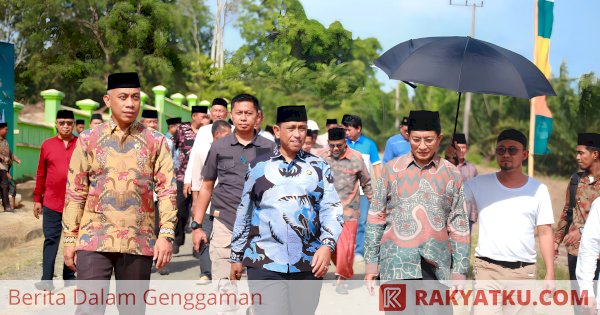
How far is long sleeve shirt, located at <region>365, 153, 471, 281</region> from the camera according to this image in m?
5.60

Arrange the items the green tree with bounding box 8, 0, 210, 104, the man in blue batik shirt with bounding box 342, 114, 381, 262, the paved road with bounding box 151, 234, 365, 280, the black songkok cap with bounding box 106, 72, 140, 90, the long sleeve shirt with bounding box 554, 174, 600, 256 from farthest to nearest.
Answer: the green tree with bounding box 8, 0, 210, 104
the man in blue batik shirt with bounding box 342, 114, 381, 262
the paved road with bounding box 151, 234, 365, 280
the long sleeve shirt with bounding box 554, 174, 600, 256
the black songkok cap with bounding box 106, 72, 140, 90

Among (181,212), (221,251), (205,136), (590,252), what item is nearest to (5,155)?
(181,212)

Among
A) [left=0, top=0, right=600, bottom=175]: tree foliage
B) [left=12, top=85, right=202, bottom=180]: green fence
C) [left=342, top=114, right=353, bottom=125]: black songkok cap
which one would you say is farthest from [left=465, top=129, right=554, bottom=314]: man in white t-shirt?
[left=12, top=85, right=202, bottom=180]: green fence

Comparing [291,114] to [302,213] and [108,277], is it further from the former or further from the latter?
[108,277]

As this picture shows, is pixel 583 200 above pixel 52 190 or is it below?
above

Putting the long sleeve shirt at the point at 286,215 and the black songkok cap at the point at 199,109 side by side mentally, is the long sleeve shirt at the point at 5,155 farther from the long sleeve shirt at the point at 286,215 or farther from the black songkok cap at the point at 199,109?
the long sleeve shirt at the point at 286,215

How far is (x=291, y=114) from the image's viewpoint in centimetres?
552

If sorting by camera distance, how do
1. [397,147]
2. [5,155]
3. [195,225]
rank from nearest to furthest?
[195,225], [397,147], [5,155]

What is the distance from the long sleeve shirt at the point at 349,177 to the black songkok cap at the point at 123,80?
15.7 feet

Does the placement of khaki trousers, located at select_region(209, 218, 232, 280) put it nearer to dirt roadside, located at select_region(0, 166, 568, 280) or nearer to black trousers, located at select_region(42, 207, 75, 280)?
black trousers, located at select_region(42, 207, 75, 280)

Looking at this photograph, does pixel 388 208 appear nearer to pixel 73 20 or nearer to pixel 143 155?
pixel 143 155

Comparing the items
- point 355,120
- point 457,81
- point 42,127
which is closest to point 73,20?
point 42,127

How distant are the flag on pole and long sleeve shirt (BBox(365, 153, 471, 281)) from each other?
637 cm

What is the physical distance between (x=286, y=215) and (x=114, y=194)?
3.71ft
